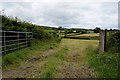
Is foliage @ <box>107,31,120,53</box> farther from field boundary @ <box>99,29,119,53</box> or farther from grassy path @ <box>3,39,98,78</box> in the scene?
grassy path @ <box>3,39,98,78</box>

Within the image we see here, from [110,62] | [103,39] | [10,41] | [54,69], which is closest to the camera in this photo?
[54,69]

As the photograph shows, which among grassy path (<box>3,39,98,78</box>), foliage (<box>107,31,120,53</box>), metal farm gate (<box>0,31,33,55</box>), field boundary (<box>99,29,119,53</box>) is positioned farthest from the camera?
field boundary (<box>99,29,119,53</box>)

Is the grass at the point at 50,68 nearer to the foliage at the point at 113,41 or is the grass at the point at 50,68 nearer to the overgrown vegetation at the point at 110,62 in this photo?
the overgrown vegetation at the point at 110,62

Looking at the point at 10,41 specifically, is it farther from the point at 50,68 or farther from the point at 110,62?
the point at 110,62

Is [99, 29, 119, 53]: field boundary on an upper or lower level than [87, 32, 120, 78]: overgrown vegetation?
upper

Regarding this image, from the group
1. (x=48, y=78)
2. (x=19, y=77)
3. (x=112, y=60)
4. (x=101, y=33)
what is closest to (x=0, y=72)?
(x=19, y=77)

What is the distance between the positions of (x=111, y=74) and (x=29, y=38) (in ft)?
19.5

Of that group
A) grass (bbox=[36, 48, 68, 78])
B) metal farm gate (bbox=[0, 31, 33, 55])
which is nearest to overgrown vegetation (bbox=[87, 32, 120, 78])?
grass (bbox=[36, 48, 68, 78])

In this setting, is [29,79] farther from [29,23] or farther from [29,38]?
[29,23]

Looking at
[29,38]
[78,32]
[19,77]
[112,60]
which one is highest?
[78,32]

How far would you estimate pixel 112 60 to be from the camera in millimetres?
3328

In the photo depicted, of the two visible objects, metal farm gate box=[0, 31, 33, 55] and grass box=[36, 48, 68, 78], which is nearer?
grass box=[36, 48, 68, 78]

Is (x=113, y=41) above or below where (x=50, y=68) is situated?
above

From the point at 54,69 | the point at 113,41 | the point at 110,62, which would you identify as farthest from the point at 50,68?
the point at 113,41
